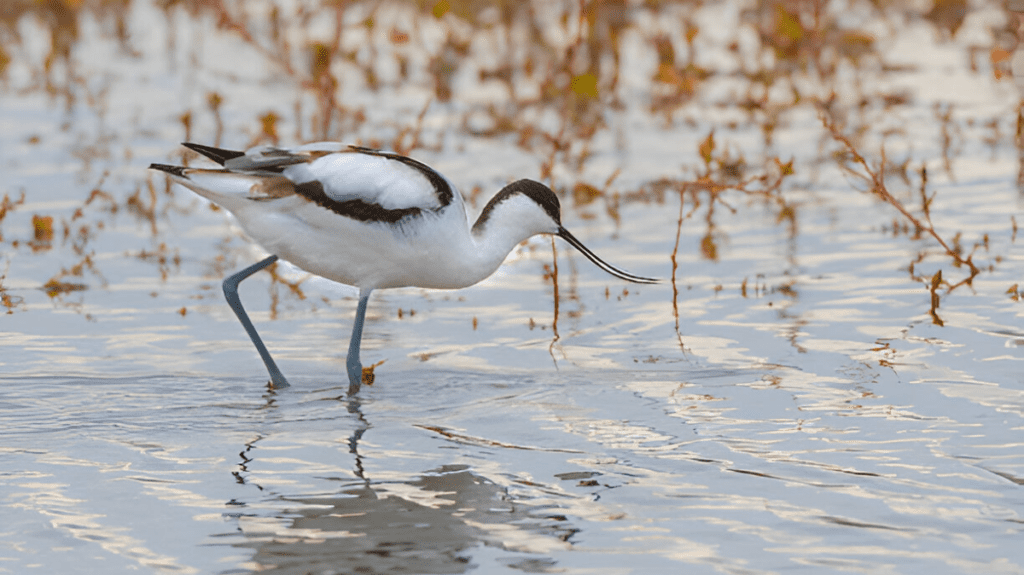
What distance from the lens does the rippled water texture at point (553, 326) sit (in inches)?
159

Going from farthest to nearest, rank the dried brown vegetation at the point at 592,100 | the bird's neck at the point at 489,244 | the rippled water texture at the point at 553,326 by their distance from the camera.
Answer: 1. the dried brown vegetation at the point at 592,100
2. the bird's neck at the point at 489,244
3. the rippled water texture at the point at 553,326

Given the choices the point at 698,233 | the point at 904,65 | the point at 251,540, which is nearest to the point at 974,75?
the point at 904,65

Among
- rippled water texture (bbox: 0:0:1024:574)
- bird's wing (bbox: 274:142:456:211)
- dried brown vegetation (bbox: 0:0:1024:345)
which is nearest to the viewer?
rippled water texture (bbox: 0:0:1024:574)

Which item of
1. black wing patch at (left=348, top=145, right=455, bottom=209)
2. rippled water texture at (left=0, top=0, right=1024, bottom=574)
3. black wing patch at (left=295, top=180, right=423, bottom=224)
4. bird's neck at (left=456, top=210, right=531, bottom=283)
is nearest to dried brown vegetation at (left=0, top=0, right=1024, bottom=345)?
rippled water texture at (left=0, top=0, right=1024, bottom=574)

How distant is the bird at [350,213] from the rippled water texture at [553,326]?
467 mm

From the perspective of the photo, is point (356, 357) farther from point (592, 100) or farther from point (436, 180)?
point (592, 100)

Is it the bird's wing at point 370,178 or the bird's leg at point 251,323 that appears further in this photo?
the bird's leg at point 251,323

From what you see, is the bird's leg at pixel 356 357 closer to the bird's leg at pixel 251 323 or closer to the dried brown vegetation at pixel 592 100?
the bird's leg at pixel 251 323

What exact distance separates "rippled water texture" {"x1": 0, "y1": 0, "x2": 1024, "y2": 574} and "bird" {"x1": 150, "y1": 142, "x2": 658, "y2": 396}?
0.47m

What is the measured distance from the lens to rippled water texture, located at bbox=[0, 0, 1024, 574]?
4.04m

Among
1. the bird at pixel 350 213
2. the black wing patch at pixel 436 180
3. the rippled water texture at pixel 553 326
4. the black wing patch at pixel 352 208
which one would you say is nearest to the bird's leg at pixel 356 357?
the bird at pixel 350 213

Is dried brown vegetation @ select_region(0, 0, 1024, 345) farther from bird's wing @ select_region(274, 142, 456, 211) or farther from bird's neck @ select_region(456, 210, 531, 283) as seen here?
bird's wing @ select_region(274, 142, 456, 211)

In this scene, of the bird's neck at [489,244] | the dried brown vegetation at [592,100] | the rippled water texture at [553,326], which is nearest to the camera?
the rippled water texture at [553,326]

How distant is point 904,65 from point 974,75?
1.89 ft
